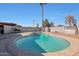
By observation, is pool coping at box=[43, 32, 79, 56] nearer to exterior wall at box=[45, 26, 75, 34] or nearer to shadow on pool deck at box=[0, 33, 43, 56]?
exterior wall at box=[45, 26, 75, 34]

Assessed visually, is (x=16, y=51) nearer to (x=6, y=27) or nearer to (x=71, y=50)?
(x=6, y=27)

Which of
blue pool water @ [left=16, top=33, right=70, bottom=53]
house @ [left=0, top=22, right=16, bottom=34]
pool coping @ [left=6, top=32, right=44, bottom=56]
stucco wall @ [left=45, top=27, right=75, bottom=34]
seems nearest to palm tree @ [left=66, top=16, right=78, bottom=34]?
stucco wall @ [left=45, top=27, right=75, bottom=34]

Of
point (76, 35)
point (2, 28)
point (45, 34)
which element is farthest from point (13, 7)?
point (76, 35)

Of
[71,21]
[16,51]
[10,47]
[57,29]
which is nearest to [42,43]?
[57,29]

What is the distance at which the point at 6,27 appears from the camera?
6.52m

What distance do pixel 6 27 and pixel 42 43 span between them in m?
0.96

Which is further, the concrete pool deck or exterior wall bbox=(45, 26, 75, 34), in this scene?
exterior wall bbox=(45, 26, 75, 34)

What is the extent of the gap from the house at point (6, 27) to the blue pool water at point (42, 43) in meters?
0.33

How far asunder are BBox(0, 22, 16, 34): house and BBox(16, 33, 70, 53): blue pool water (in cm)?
33

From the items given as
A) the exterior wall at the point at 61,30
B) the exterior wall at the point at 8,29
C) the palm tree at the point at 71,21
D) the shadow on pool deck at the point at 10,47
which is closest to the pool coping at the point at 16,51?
the shadow on pool deck at the point at 10,47

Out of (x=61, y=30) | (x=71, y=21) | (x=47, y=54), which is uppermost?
(x=71, y=21)

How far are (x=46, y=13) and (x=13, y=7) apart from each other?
2.65 ft

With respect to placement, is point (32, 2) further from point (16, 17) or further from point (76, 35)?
point (76, 35)

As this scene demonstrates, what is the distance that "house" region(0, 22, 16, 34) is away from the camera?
647cm
